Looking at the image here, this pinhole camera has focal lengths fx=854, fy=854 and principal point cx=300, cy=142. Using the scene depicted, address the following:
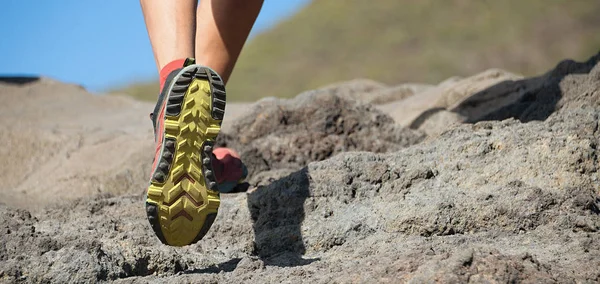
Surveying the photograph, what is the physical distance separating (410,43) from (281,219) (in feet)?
82.8

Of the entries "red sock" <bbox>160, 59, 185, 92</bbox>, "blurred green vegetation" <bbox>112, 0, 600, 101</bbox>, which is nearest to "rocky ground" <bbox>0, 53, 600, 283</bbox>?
"red sock" <bbox>160, 59, 185, 92</bbox>

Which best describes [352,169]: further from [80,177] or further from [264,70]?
[264,70]

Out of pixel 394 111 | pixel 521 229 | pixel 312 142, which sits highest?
pixel 394 111

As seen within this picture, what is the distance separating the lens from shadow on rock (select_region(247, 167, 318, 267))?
2.40 metres

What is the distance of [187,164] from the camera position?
7.12 feet

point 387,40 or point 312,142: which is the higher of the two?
point 387,40

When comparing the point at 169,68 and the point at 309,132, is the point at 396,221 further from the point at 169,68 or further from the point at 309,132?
the point at 309,132

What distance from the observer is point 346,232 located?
7.91 feet

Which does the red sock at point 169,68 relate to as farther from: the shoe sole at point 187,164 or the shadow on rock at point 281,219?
the shadow on rock at point 281,219

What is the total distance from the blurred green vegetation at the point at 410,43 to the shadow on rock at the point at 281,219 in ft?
65.4

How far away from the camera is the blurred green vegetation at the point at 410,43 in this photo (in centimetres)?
2386

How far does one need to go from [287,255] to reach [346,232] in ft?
0.59

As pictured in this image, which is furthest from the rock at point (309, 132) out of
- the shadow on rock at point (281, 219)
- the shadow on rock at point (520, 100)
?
the shadow on rock at point (281, 219)

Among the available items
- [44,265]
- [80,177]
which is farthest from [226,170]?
[80,177]
